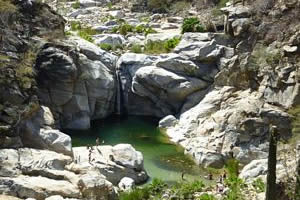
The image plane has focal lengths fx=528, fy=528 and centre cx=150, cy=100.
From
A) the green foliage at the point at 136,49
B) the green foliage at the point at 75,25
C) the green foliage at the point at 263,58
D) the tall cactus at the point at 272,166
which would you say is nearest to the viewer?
the tall cactus at the point at 272,166

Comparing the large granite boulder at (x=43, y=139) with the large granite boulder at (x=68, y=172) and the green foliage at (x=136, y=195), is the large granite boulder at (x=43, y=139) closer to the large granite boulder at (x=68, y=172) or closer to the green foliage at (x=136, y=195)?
the large granite boulder at (x=68, y=172)

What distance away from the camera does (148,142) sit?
32438 mm

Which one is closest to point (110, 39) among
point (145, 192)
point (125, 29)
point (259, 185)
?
point (125, 29)

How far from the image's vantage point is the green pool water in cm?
2694

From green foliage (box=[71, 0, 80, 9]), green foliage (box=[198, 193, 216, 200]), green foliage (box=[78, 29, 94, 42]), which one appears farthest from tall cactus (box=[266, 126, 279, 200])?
green foliage (box=[71, 0, 80, 9])

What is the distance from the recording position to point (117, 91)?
131ft

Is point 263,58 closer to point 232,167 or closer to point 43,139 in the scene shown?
point 232,167

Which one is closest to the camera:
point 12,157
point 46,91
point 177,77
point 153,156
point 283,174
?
point 283,174

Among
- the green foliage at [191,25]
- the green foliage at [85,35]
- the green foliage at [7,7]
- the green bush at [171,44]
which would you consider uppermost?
the green foliage at [7,7]

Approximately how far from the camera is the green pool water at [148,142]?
88.4 feet

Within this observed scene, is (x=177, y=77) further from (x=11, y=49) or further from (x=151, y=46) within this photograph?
(x=11, y=49)

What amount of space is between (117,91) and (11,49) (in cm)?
1095

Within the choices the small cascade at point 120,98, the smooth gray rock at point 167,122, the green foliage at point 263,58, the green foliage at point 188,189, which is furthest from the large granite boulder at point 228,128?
the green foliage at point 188,189

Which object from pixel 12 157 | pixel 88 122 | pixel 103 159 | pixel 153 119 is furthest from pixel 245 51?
pixel 12 157
